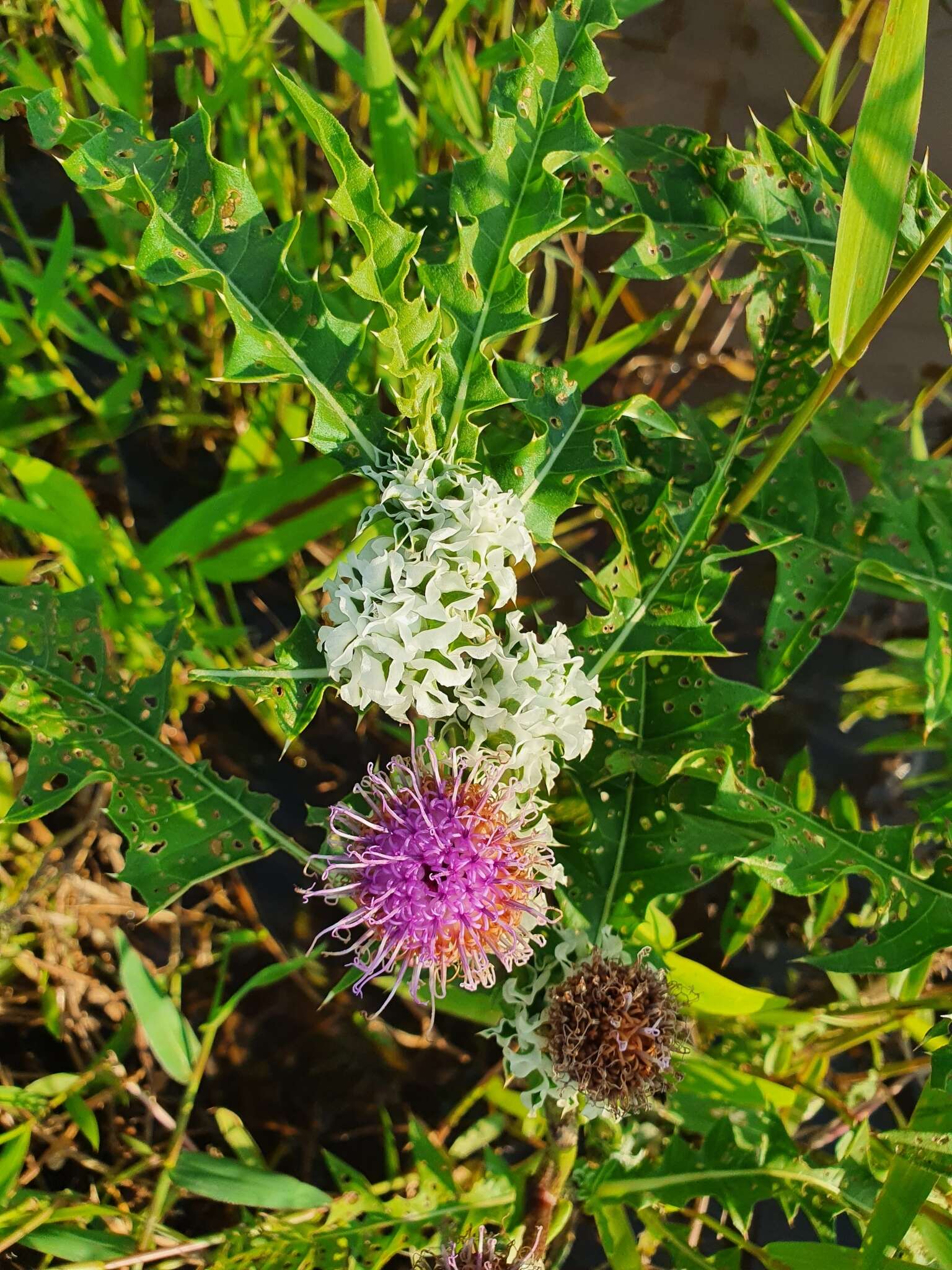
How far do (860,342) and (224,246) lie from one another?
597 mm

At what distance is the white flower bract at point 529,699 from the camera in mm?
818

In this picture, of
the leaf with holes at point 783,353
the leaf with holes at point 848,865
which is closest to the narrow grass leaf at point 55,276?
the leaf with holes at point 783,353

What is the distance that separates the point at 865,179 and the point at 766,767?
1032 mm

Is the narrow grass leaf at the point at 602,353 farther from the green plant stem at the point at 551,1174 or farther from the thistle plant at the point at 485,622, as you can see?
the green plant stem at the point at 551,1174

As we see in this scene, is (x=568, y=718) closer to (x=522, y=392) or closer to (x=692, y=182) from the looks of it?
(x=522, y=392)

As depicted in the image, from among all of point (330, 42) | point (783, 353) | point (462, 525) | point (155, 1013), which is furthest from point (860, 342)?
point (155, 1013)

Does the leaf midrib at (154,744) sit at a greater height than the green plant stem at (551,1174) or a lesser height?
greater

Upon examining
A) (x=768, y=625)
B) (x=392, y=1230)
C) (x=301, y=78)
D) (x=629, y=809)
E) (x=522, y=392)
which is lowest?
(x=392, y=1230)

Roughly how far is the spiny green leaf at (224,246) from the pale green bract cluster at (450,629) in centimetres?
12

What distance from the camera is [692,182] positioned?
1.08 meters

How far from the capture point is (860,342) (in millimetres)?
847

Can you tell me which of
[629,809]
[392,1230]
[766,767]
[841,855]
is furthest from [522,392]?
[392,1230]

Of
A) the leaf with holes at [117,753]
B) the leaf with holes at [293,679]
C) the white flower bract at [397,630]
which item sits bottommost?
the leaf with holes at [117,753]

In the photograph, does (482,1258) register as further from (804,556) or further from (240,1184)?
(804,556)
